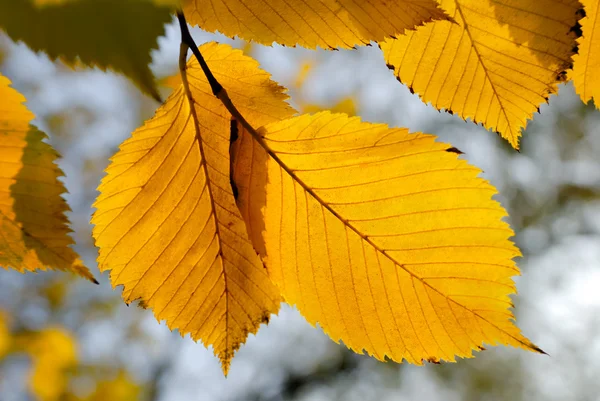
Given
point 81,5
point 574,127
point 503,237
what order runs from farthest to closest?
1. point 574,127
2. point 503,237
3. point 81,5

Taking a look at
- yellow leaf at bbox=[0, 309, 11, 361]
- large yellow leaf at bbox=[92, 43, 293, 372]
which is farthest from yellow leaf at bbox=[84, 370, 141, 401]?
large yellow leaf at bbox=[92, 43, 293, 372]

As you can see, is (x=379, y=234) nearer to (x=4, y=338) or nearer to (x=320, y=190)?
(x=320, y=190)

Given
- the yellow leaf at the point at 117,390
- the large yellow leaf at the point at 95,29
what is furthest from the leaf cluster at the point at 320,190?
the yellow leaf at the point at 117,390

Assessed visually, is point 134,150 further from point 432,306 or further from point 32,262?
point 432,306

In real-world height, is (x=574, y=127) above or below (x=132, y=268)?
above

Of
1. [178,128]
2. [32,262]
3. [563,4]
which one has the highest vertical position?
[563,4]

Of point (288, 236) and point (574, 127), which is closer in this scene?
point (288, 236)

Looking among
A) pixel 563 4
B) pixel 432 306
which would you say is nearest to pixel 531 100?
pixel 563 4

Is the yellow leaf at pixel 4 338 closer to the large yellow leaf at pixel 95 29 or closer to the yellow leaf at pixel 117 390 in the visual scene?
the yellow leaf at pixel 117 390
